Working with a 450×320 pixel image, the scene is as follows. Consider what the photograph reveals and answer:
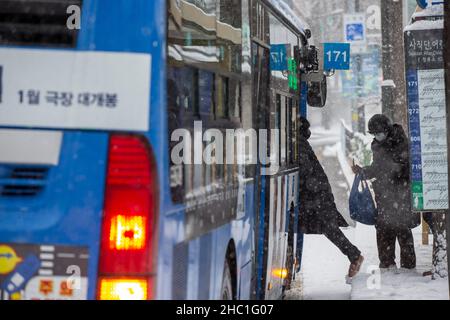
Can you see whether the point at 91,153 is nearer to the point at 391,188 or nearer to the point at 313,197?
the point at 313,197

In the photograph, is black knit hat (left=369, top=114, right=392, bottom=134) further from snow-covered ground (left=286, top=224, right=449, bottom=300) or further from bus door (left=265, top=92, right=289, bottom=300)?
bus door (left=265, top=92, right=289, bottom=300)

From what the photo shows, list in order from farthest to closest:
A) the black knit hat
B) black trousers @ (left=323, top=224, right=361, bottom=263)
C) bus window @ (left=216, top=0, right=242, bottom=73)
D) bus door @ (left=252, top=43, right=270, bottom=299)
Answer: the black knit hat, black trousers @ (left=323, top=224, right=361, bottom=263), bus door @ (left=252, top=43, right=270, bottom=299), bus window @ (left=216, top=0, right=242, bottom=73)

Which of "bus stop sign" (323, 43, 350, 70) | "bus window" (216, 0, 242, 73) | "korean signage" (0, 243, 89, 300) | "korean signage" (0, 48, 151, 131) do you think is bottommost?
"korean signage" (0, 243, 89, 300)

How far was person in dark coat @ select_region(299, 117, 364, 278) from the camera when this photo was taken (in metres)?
11.4

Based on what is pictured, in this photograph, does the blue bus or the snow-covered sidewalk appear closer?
the blue bus

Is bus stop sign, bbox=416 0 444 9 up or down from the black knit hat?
up

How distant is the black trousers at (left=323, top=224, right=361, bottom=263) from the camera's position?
1134 centimetres

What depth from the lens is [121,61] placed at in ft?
15.8

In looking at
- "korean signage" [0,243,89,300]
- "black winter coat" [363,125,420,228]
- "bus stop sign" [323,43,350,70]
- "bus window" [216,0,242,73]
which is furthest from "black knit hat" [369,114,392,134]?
"korean signage" [0,243,89,300]

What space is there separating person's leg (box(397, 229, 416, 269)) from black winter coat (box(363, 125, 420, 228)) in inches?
4.9

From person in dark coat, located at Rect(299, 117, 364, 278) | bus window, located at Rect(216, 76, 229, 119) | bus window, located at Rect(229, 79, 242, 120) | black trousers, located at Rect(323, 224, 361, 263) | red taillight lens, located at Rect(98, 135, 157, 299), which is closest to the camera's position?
red taillight lens, located at Rect(98, 135, 157, 299)

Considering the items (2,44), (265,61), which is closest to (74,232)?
(2,44)

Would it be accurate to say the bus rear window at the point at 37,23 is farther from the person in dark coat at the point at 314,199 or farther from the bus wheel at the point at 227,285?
the person in dark coat at the point at 314,199
